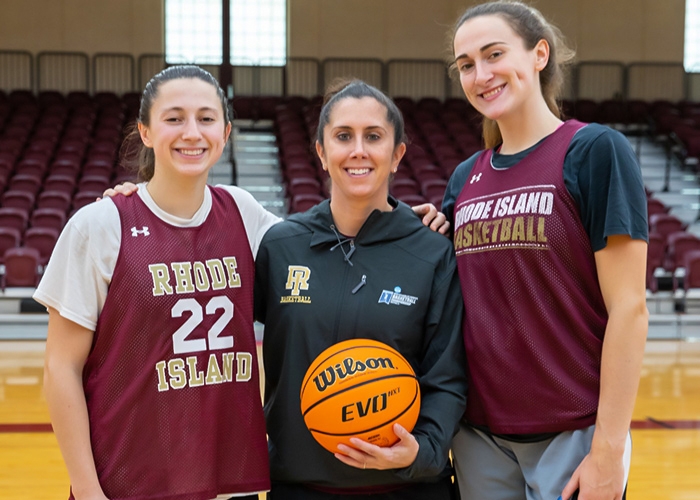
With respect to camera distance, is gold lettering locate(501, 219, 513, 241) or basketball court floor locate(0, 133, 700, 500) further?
basketball court floor locate(0, 133, 700, 500)

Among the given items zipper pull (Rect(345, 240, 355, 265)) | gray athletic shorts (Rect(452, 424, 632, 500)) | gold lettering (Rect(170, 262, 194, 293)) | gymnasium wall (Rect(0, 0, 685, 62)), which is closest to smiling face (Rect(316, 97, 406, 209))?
zipper pull (Rect(345, 240, 355, 265))

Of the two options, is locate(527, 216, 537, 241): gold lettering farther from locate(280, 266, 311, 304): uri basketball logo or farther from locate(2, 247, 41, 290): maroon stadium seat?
locate(2, 247, 41, 290): maroon stadium seat

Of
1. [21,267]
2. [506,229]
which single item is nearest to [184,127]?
[506,229]

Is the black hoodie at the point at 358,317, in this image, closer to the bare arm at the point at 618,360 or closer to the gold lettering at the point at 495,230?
the gold lettering at the point at 495,230

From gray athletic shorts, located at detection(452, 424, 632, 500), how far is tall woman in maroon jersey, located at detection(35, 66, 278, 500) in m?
0.49

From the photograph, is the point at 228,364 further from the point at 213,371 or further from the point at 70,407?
the point at 70,407

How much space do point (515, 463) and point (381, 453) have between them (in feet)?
1.29

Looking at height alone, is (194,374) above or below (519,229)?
below

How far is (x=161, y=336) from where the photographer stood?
1771mm

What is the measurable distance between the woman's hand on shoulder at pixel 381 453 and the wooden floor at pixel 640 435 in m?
2.11

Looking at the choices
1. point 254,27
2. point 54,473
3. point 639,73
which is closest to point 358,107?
point 54,473

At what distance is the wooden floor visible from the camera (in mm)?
3557

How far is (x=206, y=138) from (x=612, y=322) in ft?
3.28

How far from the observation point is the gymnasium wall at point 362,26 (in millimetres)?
13328
